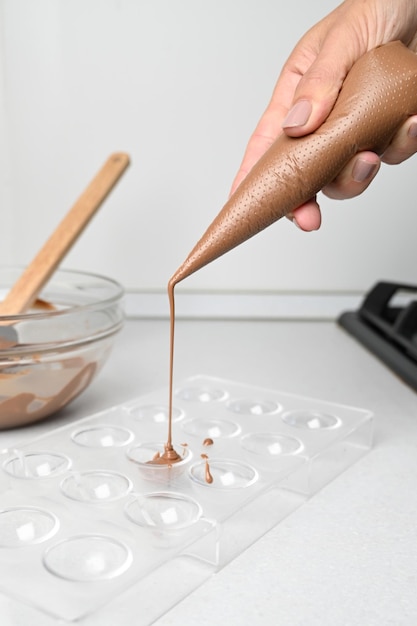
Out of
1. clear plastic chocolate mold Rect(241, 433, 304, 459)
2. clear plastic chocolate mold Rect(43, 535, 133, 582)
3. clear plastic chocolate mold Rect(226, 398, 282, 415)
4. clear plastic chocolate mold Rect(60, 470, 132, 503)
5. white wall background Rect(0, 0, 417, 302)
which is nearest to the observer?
clear plastic chocolate mold Rect(43, 535, 133, 582)

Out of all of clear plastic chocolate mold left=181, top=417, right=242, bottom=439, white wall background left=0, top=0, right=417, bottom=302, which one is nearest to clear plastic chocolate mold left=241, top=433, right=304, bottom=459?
clear plastic chocolate mold left=181, top=417, right=242, bottom=439

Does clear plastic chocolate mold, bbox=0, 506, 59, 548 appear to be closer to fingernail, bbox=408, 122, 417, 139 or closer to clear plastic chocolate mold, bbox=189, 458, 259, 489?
clear plastic chocolate mold, bbox=189, 458, 259, 489

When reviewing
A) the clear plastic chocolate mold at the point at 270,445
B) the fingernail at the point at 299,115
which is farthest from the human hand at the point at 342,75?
the clear plastic chocolate mold at the point at 270,445

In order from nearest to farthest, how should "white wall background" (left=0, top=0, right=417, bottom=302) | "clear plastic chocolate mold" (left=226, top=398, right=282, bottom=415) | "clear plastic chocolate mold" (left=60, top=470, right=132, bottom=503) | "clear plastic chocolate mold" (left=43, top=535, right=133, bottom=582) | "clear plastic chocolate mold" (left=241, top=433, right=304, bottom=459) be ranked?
"clear plastic chocolate mold" (left=43, top=535, right=133, bottom=582) < "clear plastic chocolate mold" (left=60, top=470, right=132, bottom=503) < "clear plastic chocolate mold" (left=241, top=433, right=304, bottom=459) < "clear plastic chocolate mold" (left=226, top=398, right=282, bottom=415) < "white wall background" (left=0, top=0, right=417, bottom=302)

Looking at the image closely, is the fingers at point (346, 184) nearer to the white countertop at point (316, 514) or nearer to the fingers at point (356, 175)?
the fingers at point (356, 175)

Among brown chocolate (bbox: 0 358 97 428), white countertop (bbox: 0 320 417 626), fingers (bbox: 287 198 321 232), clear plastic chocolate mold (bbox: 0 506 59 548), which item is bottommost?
white countertop (bbox: 0 320 417 626)

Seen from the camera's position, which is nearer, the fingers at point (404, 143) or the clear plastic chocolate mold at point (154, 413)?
the fingers at point (404, 143)
